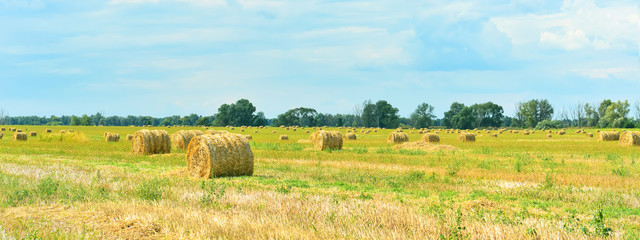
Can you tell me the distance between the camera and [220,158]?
54.2 ft

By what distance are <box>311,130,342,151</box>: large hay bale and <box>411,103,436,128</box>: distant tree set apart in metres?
142

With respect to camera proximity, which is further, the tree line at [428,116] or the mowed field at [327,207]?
the tree line at [428,116]

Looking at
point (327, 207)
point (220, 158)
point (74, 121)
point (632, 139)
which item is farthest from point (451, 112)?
point (327, 207)

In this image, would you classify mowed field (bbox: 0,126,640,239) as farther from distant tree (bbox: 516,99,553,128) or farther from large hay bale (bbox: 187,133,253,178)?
distant tree (bbox: 516,99,553,128)

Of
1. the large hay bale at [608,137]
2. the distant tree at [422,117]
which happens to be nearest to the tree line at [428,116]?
the distant tree at [422,117]

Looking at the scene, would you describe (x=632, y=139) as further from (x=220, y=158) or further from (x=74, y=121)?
(x=74, y=121)

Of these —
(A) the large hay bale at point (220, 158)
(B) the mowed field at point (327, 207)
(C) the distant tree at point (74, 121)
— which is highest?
(C) the distant tree at point (74, 121)

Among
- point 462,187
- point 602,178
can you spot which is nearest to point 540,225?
point 462,187

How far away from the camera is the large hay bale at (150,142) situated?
2725 cm

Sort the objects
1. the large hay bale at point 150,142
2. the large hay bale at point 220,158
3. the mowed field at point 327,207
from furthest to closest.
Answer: the large hay bale at point 150,142 → the large hay bale at point 220,158 → the mowed field at point 327,207

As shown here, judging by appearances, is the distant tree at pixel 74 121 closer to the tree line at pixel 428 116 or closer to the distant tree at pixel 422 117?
the tree line at pixel 428 116

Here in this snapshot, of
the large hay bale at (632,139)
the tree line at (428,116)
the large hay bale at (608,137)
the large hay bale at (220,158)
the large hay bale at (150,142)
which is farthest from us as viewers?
the tree line at (428,116)

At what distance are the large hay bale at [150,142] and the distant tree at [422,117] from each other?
149 m

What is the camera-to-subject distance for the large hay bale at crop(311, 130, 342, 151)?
31.7 meters
